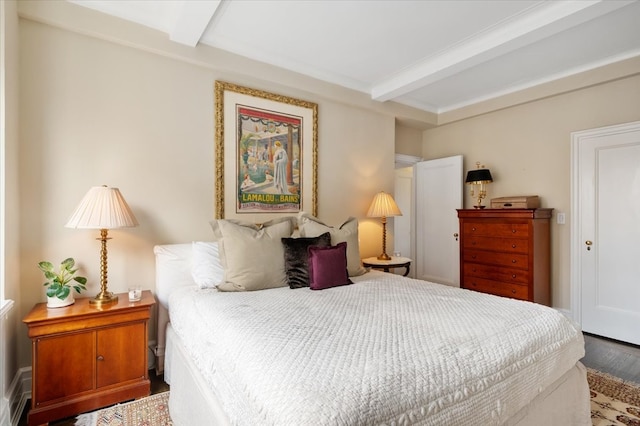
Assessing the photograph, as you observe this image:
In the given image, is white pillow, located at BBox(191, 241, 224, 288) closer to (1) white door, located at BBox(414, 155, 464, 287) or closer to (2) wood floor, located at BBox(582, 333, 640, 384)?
(2) wood floor, located at BBox(582, 333, 640, 384)

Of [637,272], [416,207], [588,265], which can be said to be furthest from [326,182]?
[637,272]

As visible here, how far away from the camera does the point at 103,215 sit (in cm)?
202

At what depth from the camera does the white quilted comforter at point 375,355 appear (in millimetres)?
935

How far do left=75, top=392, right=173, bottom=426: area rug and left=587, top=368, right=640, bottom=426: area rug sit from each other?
8.33ft

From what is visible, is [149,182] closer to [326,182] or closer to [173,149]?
[173,149]

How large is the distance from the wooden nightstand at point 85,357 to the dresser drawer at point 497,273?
3.34 m

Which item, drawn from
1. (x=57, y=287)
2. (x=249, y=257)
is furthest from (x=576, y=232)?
(x=57, y=287)

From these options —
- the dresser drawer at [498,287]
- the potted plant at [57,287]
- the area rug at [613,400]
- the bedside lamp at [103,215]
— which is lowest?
the area rug at [613,400]

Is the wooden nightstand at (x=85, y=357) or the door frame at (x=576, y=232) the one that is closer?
the wooden nightstand at (x=85, y=357)

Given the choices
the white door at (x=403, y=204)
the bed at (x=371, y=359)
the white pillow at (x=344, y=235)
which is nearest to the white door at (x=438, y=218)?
the white door at (x=403, y=204)

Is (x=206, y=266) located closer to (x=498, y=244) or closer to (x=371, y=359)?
(x=371, y=359)

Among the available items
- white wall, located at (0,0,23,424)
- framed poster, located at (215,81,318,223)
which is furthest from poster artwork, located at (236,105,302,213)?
white wall, located at (0,0,23,424)

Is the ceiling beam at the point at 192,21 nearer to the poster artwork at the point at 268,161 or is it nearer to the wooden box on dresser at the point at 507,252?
the poster artwork at the point at 268,161

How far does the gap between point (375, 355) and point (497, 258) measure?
298 centimetres
